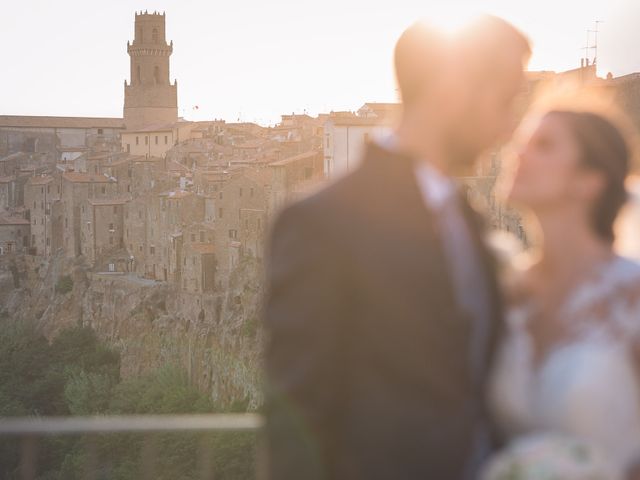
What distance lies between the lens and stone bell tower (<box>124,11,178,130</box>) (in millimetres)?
82000

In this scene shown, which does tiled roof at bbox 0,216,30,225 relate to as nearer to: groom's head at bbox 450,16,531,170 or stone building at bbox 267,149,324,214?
stone building at bbox 267,149,324,214

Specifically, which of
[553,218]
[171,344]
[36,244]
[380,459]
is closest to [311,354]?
[380,459]

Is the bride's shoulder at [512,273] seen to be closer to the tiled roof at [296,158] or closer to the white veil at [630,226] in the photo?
the white veil at [630,226]

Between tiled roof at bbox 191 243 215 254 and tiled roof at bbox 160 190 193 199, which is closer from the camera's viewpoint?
tiled roof at bbox 191 243 215 254

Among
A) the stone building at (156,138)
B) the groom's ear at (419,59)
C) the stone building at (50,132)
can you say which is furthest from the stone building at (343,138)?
the stone building at (50,132)

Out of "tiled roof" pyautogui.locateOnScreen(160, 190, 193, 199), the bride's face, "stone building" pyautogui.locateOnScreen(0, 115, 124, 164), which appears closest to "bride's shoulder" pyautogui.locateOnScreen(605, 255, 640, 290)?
the bride's face

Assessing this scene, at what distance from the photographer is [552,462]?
7.50ft

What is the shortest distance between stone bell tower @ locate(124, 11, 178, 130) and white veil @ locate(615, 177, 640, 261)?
80.2 meters

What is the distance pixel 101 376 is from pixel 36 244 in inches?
654

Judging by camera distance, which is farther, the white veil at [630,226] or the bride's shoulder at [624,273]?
the white veil at [630,226]

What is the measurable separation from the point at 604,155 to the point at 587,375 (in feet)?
1.61

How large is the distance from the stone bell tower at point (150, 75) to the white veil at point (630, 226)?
3158 inches

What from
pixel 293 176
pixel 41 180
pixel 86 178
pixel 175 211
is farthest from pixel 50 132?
pixel 293 176

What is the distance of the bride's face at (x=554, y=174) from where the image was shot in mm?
2520
